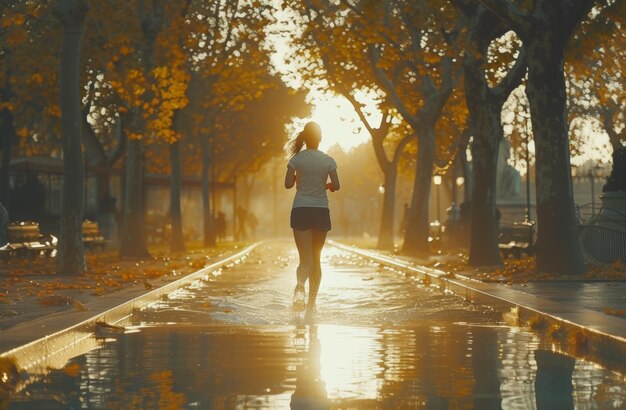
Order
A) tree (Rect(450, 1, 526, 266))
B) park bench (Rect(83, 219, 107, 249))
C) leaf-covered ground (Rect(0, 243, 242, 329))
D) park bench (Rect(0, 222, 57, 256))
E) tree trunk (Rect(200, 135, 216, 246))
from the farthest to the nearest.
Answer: tree trunk (Rect(200, 135, 216, 246)) → park bench (Rect(83, 219, 107, 249)) → park bench (Rect(0, 222, 57, 256)) → tree (Rect(450, 1, 526, 266)) → leaf-covered ground (Rect(0, 243, 242, 329))

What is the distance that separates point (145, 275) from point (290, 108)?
4639cm

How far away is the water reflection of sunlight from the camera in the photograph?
26.3 ft

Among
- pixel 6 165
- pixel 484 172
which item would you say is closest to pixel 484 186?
pixel 484 172

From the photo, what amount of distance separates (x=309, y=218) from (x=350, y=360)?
409 cm

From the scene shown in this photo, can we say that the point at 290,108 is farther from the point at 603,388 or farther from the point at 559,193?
the point at 603,388

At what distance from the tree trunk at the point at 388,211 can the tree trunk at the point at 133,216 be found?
→ 16.3 meters

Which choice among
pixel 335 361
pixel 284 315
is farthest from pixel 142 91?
pixel 335 361

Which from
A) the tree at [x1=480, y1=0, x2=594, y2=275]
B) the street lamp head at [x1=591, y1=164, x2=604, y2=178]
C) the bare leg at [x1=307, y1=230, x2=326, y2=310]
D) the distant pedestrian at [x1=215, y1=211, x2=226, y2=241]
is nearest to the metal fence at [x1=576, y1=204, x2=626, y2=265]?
the tree at [x1=480, y1=0, x2=594, y2=275]

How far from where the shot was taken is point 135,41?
33.0 metres

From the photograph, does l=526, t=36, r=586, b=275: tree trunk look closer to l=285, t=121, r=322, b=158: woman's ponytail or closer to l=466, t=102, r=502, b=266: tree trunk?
l=466, t=102, r=502, b=266: tree trunk

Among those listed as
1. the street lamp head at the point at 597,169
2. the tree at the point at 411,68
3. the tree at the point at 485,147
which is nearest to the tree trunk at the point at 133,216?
the tree at the point at 411,68

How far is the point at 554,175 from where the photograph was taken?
66.9ft

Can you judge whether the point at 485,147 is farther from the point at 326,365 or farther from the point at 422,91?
the point at 326,365

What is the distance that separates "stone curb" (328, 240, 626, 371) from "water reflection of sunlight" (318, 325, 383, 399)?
5.51ft
